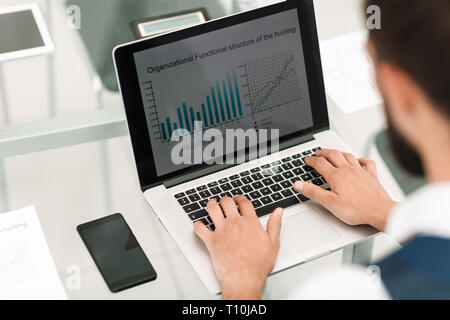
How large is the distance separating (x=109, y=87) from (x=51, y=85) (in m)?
0.12

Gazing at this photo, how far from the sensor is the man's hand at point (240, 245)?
955 mm

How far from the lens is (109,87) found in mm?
1376

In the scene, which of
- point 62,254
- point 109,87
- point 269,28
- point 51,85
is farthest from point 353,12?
point 62,254

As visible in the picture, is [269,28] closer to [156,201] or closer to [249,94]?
[249,94]

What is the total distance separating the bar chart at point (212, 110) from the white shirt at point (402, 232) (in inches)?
15.9

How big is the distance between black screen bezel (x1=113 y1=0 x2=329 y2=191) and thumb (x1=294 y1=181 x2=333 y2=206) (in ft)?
0.44

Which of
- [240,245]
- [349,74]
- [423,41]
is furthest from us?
[349,74]

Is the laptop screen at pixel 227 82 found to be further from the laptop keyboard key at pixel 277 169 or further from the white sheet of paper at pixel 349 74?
the white sheet of paper at pixel 349 74

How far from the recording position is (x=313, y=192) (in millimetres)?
1081

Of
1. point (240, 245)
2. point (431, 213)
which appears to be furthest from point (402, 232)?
point (240, 245)

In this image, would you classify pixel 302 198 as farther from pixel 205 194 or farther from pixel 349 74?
pixel 349 74

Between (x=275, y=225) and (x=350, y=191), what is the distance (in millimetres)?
143

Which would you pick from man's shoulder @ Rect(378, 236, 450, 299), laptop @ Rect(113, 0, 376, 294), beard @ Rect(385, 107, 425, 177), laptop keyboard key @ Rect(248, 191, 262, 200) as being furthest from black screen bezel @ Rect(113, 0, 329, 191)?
man's shoulder @ Rect(378, 236, 450, 299)

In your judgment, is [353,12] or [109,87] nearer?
[109,87]
